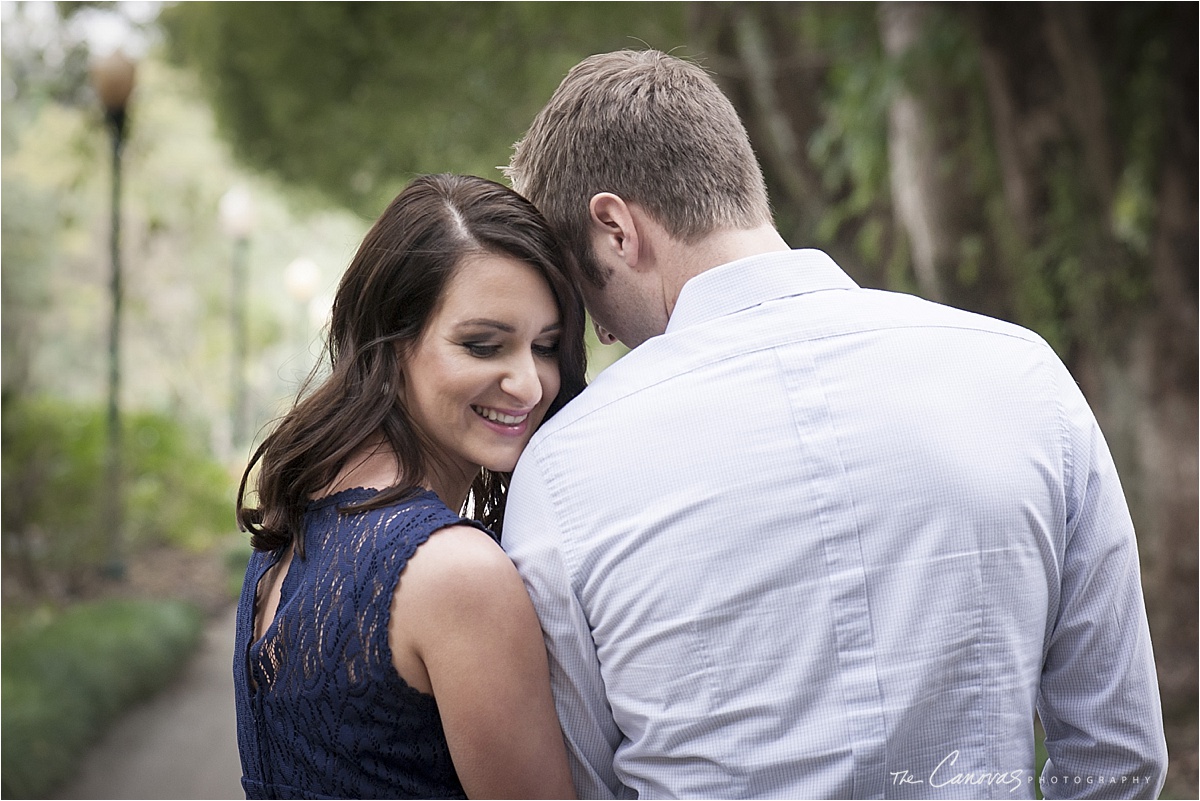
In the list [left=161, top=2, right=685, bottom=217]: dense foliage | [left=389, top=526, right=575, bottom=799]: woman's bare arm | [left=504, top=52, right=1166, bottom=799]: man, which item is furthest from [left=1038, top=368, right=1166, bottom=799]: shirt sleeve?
[left=161, top=2, right=685, bottom=217]: dense foliage

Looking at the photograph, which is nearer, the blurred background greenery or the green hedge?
A: the blurred background greenery

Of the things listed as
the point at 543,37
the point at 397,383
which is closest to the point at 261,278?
the point at 543,37

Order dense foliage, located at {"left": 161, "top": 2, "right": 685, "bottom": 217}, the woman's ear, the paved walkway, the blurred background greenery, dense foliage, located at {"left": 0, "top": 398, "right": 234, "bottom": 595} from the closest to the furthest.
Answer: the woman's ear < the blurred background greenery < the paved walkway < dense foliage, located at {"left": 0, "top": 398, "right": 234, "bottom": 595} < dense foliage, located at {"left": 161, "top": 2, "right": 685, "bottom": 217}

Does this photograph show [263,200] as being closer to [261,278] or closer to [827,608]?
[261,278]

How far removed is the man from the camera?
1402 millimetres

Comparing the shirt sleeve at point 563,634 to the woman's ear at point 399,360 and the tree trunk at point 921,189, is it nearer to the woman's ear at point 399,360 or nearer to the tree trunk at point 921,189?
the woman's ear at point 399,360

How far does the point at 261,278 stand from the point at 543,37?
19.0 meters

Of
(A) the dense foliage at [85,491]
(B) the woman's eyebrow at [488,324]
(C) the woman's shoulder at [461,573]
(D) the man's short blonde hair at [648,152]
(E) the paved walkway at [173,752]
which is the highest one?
(D) the man's short blonde hair at [648,152]

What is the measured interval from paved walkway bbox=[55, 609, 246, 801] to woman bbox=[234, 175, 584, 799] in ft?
12.5

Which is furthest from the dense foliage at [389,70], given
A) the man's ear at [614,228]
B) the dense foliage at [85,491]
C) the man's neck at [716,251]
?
the man's neck at [716,251]

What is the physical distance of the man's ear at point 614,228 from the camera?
174 centimetres

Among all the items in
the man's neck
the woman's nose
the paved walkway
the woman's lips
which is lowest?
the paved walkway

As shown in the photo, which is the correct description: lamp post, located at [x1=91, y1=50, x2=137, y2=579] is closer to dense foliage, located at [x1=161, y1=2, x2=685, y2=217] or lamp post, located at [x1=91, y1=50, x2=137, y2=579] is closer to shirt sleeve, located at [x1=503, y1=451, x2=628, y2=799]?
dense foliage, located at [x1=161, y1=2, x2=685, y2=217]

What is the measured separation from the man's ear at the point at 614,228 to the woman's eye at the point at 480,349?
0.74 feet
